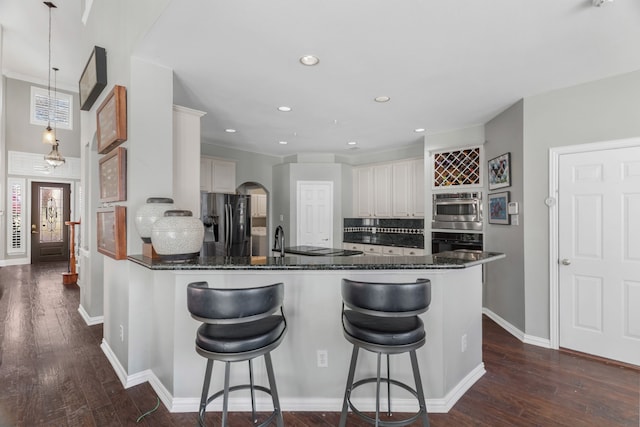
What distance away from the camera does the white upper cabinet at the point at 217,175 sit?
18.1 feet

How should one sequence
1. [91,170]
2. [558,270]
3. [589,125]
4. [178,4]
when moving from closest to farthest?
[178,4] → [589,125] → [558,270] → [91,170]

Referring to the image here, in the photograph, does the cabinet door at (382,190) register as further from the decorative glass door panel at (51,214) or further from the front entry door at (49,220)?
the decorative glass door panel at (51,214)

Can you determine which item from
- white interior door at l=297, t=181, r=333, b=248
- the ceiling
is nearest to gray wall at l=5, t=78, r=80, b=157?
the ceiling

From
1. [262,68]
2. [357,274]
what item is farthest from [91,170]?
[357,274]

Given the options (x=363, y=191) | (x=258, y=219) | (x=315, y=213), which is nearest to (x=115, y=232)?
(x=315, y=213)

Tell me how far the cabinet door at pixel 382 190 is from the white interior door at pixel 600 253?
300 cm

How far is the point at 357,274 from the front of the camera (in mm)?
2145

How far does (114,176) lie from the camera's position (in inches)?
103

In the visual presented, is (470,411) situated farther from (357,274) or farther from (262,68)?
(262,68)

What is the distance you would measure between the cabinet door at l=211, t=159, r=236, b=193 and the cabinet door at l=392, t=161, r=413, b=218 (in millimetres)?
3092

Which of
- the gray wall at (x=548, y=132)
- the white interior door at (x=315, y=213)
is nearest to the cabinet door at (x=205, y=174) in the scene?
the white interior door at (x=315, y=213)

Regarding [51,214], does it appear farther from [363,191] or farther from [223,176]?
[363,191]

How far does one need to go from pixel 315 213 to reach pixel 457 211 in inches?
107

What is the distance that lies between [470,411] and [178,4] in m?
3.24
